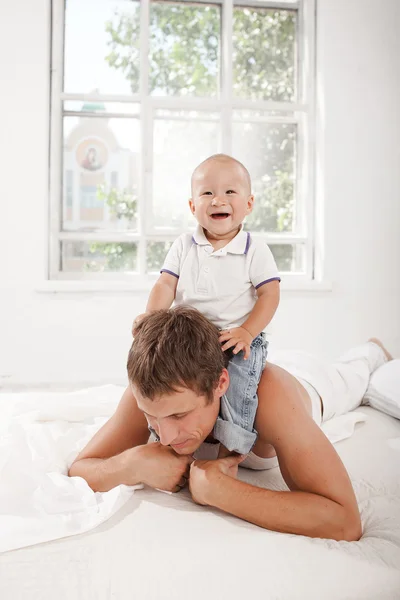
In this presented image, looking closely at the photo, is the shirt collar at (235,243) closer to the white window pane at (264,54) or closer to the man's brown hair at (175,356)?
the man's brown hair at (175,356)

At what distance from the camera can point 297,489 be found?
129 centimetres

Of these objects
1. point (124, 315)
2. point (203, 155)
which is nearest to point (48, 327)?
point (124, 315)

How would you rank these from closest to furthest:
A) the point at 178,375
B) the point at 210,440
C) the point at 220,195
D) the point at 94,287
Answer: the point at 178,375
the point at 210,440
the point at 220,195
the point at 94,287

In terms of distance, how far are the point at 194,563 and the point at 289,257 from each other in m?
3.38

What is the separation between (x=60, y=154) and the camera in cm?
398

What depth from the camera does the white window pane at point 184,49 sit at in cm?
409

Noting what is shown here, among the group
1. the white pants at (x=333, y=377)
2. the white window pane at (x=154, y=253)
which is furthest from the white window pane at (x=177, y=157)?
the white pants at (x=333, y=377)

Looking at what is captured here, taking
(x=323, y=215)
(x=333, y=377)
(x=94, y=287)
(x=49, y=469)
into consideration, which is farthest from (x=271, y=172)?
(x=49, y=469)

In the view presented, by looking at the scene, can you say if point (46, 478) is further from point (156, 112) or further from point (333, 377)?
point (156, 112)

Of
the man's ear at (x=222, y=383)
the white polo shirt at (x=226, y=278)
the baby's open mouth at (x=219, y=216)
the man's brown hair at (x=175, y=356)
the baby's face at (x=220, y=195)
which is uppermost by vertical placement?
the baby's face at (x=220, y=195)

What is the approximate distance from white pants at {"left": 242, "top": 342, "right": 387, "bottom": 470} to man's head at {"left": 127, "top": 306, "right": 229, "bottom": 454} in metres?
0.74

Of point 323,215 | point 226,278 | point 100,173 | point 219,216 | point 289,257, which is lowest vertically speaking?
point 226,278

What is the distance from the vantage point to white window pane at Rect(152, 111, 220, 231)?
13.6 ft

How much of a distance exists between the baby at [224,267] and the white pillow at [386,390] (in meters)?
0.84
